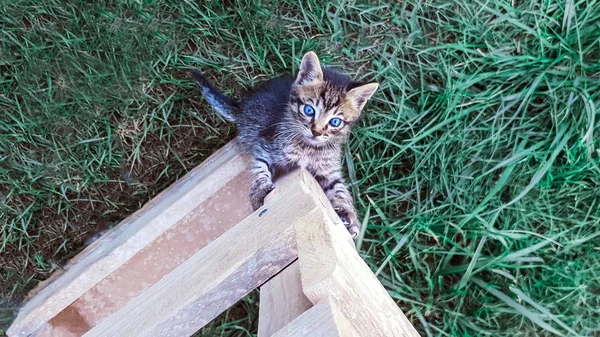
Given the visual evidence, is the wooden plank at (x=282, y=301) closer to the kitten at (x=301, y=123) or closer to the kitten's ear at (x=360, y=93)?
the kitten at (x=301, y=123)

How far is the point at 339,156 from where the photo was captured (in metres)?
2.34

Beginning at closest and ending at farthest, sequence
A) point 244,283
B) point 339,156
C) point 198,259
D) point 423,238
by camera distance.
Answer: point 244,283 < point 198,259 < point 339,156 < point 423,238

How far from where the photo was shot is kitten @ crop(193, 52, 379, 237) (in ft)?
6.84

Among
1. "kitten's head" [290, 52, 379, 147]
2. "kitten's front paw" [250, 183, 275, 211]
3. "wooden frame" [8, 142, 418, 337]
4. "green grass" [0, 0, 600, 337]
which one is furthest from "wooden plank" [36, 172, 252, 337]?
"wooden frame" [8, 142, 418, 337]

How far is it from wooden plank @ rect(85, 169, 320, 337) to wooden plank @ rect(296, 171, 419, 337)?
5 cm

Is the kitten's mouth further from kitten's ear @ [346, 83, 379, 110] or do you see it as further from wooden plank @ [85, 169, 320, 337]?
wooden plank @ [85, 169, 320, 337]

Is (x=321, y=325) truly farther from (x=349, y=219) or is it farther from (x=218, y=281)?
(x=349, y=219)

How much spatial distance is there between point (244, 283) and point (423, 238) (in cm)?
A: 149

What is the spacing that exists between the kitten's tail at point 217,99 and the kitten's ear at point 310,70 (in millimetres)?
396

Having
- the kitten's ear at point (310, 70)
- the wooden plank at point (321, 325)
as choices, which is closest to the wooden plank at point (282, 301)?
the wooden plank at point (321, 325)

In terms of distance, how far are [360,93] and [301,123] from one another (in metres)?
0.28

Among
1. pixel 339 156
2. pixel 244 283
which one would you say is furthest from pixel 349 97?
pixel 244 283

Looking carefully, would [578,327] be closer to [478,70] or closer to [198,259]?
[478,70]

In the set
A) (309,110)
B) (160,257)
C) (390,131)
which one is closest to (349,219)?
(309,110)
